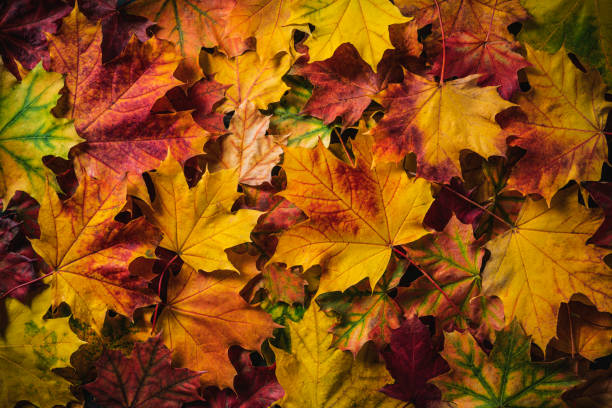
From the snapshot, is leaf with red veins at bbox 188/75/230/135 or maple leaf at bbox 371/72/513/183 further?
leaf with red veins at bbox 188/75/230/135

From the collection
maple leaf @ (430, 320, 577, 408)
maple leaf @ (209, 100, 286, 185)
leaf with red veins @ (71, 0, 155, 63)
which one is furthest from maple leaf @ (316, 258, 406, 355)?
leaf with red veins @ (71, 0, 155, 63)

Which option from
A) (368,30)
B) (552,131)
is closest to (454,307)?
(552,131)

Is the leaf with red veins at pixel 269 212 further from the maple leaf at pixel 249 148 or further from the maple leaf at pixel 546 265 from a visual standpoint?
the maple leaf at pixel 546 265

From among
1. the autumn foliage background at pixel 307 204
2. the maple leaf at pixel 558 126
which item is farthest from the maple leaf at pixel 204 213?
the maple leaf at pixel 558 126

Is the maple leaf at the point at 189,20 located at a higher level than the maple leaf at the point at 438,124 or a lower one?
higher

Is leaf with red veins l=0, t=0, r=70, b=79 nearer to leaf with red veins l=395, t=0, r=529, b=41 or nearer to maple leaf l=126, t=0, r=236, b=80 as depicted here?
maple leaf l=126, t=0, r=236, b=80

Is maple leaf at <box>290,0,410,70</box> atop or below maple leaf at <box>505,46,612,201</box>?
atop

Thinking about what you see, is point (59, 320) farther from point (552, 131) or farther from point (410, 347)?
point (552, 131)
